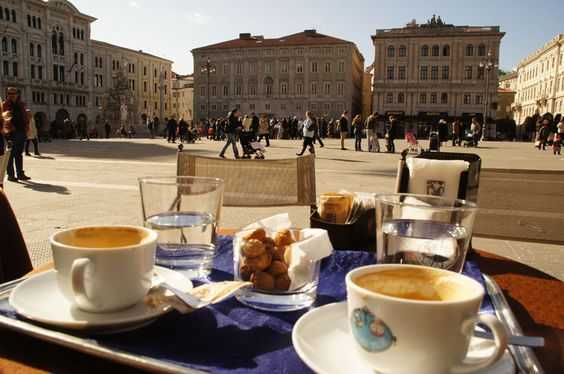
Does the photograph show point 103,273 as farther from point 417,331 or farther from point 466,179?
point 466,179

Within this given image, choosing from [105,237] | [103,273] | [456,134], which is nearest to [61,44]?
[456,134]

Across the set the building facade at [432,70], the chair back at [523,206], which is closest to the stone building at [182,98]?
the building facade at [432,70]

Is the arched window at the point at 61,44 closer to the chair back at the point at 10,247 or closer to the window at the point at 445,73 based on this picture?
the window at the point at 445,73

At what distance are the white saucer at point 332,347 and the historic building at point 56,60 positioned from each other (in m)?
59.6

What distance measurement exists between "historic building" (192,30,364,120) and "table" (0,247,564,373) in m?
63.4

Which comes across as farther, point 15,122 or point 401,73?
point 401,73

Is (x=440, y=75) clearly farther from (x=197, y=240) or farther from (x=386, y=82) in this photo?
(x=197, y=240)

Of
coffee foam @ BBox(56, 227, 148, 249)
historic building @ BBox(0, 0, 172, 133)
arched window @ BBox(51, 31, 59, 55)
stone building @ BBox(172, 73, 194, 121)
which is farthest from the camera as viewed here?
stone building @ BBox(172, 73, 194, 121)

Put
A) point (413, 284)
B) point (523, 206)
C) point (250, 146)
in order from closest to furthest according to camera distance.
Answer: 1. point (413, 284)
2. point (523, 206)
3. point (250, 146)

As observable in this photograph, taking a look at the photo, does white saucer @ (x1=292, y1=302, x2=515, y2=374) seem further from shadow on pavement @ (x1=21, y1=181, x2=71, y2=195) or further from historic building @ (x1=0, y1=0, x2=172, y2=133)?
historic building @ (x1=0, y1=0, x2=172, y2=133)

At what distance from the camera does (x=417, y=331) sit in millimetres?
674

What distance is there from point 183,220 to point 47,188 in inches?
285

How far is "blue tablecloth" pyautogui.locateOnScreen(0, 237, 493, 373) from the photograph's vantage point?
776 millimetres

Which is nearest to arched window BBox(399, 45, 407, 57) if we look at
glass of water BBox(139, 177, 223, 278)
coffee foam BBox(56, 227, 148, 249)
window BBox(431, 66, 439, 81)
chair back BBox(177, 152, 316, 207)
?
window BBox(431, 66, 439, 81)
